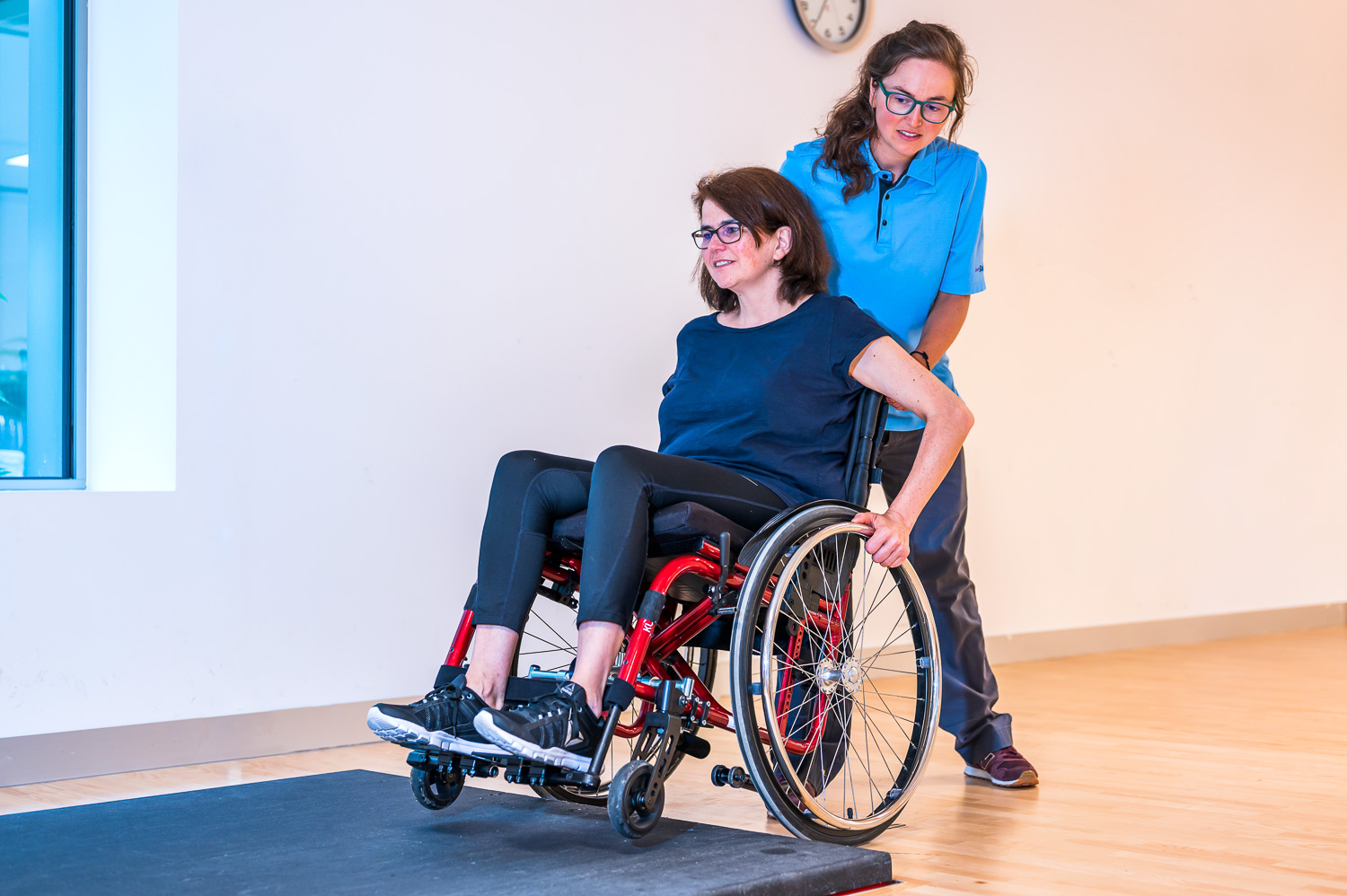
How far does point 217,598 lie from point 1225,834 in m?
1.78

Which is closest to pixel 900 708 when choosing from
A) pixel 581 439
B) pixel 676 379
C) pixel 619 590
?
pixel 581 439

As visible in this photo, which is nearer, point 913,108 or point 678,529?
point 678,529

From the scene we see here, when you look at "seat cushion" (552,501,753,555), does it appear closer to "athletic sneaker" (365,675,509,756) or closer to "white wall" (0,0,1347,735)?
"athletic sneaker" (365,675,509,756)

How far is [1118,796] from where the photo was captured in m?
2.14

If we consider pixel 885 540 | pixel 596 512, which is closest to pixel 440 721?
pixel 596 512

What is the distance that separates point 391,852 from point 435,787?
0.62ft

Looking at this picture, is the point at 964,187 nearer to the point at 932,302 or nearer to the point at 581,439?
the point at 932,302

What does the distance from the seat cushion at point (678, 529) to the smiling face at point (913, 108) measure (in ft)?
2.55

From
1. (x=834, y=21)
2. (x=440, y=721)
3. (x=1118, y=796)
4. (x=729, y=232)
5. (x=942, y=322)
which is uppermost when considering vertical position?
(x=834, y=21)

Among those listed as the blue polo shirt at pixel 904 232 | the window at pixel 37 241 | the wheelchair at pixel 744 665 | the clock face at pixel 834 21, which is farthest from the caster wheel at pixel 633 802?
the clock face at pixel 834 21

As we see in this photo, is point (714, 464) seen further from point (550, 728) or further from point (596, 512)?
point (550, 728)

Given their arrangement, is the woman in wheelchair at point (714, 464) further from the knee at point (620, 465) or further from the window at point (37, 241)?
the window at point (37, 241)

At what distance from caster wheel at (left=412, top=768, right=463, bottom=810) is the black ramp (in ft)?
0.11

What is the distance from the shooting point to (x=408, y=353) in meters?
2.71
